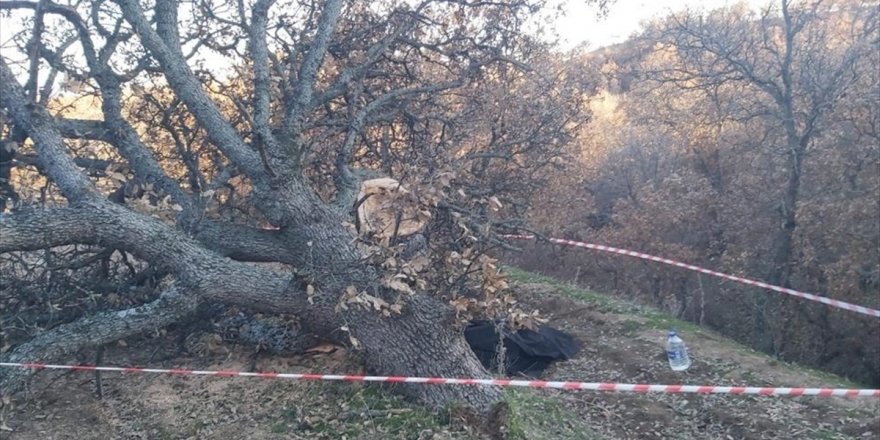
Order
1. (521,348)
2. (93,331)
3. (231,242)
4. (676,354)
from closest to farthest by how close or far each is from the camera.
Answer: (93,331) < (231,242) < (676,354) < (521,348)

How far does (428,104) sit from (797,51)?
6815 millimetres

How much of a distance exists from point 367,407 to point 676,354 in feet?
11.4

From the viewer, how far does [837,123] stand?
12047 millimetres

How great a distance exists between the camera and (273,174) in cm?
570

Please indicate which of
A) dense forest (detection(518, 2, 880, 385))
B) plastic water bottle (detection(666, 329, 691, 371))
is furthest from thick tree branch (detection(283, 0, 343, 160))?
dense forest (detection(518, 2, 880, 385))

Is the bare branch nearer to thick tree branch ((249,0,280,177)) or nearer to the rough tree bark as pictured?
the rough tree bark

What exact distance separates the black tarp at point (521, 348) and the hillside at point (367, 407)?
0.58ft

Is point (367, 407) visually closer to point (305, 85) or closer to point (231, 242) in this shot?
point (231, 242)

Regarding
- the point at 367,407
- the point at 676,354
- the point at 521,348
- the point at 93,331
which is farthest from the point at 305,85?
the point at 676,354

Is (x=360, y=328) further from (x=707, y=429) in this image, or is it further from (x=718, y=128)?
(x=718, y=128)

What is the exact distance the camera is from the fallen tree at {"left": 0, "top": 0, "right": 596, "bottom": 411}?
17.0ft

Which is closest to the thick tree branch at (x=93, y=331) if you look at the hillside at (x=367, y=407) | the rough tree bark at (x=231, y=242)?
the rough tree bark at (x=231, y=242)

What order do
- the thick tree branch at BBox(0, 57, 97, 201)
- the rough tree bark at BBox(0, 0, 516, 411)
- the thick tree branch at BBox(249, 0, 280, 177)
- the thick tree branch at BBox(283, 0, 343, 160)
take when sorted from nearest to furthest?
1. the rough tree bark at BBox(0, 0, 516, 411)
2. the thick tree branch at BBox(0, 57, 97, 201)
3. the thick tree branch at BBox(249, 0, 280, 177)
4. the thick tree branch at BBox(283, 0, 343, 160)

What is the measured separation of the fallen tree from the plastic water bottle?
2192 mm
